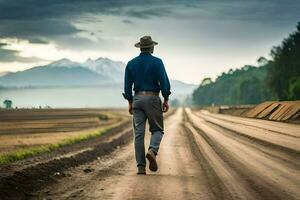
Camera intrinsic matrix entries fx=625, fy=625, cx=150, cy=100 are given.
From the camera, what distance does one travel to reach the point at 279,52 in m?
98.2

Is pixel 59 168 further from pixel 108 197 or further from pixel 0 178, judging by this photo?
pixel 108 197

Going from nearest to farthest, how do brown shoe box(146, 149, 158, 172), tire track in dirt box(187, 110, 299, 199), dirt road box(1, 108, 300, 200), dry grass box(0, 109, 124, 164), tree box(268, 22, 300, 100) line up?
dirt road box(1, 108, 300, 200)
tire track in dirt box(187, 110, 299, 199)
brown shoe box(146, 149, 158, 172)
dry grass box(0, 109, 124, 164)
tree box(268, 22, 300, 100)

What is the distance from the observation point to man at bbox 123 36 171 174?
10.2 meters

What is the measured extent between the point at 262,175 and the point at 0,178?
403 cm

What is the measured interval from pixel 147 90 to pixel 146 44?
76cm

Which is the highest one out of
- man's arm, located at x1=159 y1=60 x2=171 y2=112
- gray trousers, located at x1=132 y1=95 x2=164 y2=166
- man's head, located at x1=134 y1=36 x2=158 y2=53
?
man's head, located at x1=134 y1=36 x2=158 y2=53

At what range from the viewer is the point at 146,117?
34.4 feet

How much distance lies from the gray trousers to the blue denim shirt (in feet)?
0.55

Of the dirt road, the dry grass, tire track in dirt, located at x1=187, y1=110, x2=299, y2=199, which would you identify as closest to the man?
the dirt road

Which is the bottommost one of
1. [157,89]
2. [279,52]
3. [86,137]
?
[86,137]

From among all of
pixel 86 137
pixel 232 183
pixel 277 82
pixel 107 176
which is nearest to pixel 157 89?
pixel 107 176

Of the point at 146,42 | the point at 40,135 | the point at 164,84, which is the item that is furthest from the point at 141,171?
the point at 40,135

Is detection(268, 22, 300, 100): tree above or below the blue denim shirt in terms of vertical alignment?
above

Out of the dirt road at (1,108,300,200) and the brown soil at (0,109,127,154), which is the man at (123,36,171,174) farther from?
the brown soil at (0,109,127,154)
